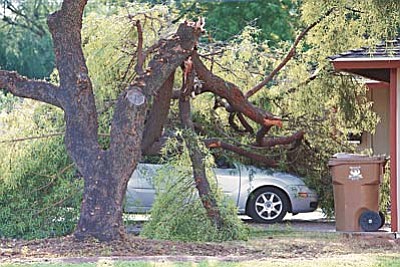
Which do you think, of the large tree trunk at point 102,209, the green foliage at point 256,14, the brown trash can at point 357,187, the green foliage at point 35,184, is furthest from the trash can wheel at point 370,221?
the green foliage at point 256,14

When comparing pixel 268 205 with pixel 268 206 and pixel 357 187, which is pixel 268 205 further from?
pixel 357 187

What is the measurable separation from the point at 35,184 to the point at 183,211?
254 cm

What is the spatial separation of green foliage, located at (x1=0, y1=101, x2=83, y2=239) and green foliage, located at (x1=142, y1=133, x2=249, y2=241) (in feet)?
4.36

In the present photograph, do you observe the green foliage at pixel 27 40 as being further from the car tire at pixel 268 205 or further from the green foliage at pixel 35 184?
the green foliage at pixel 35 184

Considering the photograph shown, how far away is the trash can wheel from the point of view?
13516 mm

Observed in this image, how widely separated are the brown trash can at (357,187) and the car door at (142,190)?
3.12 meters

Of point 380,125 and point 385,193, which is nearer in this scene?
point 385,193

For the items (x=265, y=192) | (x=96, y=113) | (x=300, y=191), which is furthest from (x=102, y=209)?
(x=300, y=191)

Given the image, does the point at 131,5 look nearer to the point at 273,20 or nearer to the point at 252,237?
the point at 252,237

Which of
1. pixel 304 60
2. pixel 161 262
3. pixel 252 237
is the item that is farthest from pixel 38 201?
pixel 304 60

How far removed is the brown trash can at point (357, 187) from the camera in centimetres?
1379

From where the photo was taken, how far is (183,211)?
12.4 meters

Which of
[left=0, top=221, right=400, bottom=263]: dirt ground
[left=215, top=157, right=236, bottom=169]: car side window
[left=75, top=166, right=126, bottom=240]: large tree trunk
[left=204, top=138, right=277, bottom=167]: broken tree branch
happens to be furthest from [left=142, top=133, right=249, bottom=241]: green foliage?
[left=215, top=157, right=236, bottom=169]: car side window

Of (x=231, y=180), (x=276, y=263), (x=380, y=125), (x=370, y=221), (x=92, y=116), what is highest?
(x=380, y=125)
